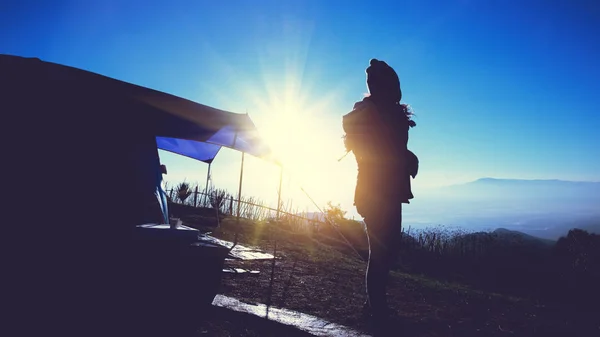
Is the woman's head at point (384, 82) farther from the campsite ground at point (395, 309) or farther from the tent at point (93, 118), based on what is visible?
the tent at point (93, 118)

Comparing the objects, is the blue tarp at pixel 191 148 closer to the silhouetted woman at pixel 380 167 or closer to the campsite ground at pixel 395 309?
the campsite ground at pixel 395 309

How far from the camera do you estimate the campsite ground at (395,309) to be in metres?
2.82

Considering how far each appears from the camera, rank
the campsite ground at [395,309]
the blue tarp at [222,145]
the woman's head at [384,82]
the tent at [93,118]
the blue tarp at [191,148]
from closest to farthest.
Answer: the campsite ground at [395,309], the woman's head at [384,82], the tent at [93,118], the blue tarp at [222,145], the blue tarp at [191,148]

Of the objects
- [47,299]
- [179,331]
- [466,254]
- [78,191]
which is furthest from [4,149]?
[466,254]

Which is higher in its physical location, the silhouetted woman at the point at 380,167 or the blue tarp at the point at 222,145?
the blue tarp at the point at 222,145

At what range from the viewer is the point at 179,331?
8.27ft

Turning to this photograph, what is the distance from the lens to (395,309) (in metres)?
3.25

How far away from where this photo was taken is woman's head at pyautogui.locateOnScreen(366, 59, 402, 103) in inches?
123

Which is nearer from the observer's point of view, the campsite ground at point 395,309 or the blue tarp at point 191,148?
the campsite ground at point 395,309

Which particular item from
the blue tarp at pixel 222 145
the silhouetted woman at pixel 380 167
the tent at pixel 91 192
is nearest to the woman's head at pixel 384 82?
the silhouetted woman at pixel 380 167

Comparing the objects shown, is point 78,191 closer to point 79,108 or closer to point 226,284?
point 79,108

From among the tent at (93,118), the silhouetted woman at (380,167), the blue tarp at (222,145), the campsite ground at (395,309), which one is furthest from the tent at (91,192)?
the silhouetted woman at (380,167)

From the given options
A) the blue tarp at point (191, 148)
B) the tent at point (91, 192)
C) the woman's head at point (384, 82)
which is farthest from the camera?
the blue tarp at point (191, 148)

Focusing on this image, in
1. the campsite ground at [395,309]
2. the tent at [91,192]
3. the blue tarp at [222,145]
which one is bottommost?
the campsite ground at [395,309]
